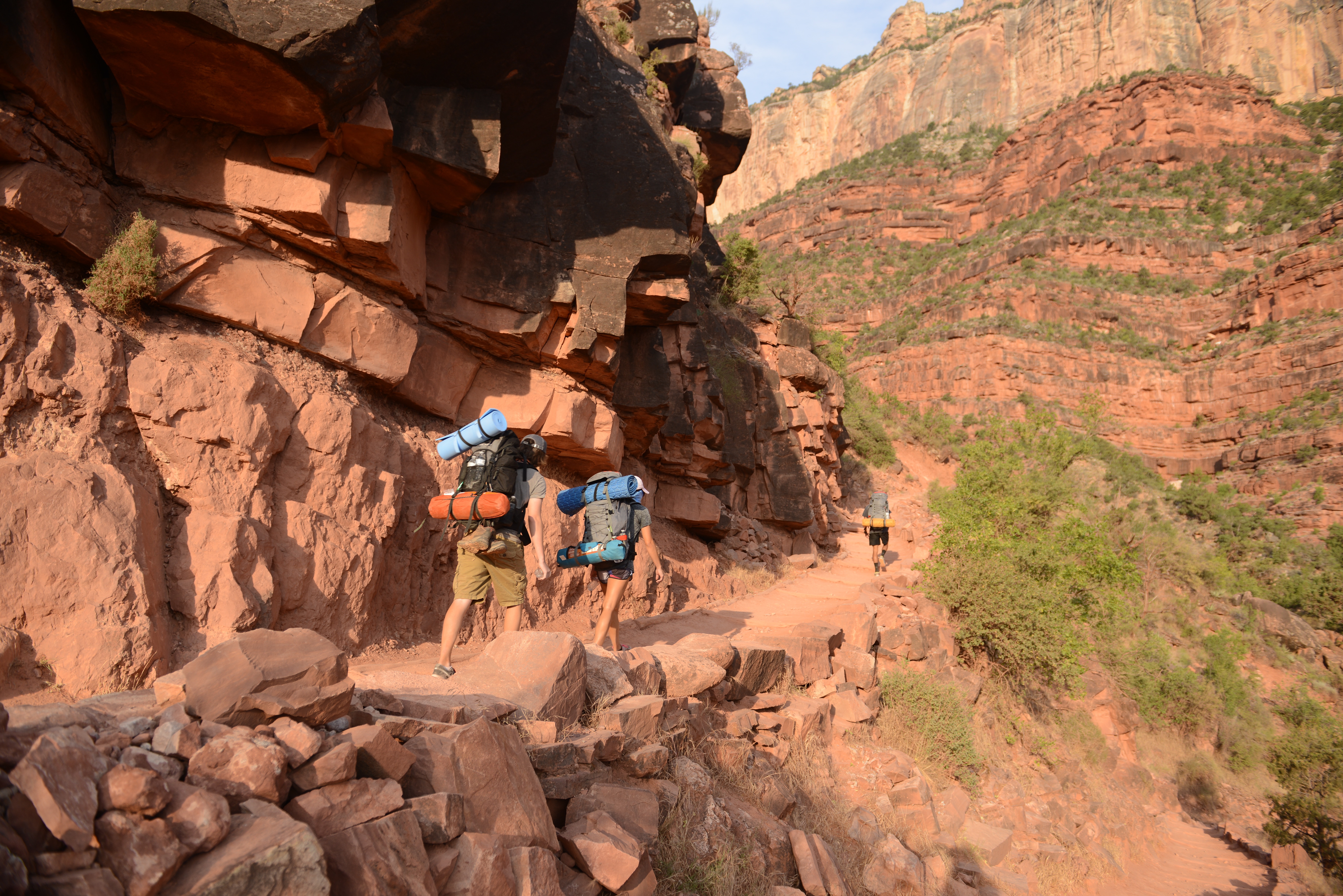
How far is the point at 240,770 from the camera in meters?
2.19

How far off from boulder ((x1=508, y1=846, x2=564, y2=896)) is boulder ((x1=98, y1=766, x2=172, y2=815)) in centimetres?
128

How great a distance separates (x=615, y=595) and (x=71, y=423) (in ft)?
13.2

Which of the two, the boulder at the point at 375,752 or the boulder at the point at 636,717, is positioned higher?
the boulder at the point at 375,752

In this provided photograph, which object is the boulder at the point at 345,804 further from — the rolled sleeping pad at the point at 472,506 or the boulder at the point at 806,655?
the boulder at the point at 806,655

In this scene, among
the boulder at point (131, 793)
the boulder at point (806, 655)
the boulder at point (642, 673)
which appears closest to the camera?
the boulder at point (131, 793)

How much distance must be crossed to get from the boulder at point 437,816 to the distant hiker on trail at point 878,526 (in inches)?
474

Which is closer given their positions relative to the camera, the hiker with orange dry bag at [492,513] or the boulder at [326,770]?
the boulder at [326,770]

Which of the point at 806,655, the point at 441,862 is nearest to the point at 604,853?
the point at 441,862

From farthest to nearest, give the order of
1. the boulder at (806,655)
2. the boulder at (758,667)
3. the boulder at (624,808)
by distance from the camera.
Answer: the boulder at (806,655), the boulder at (758,667), the boulder at (624,808)

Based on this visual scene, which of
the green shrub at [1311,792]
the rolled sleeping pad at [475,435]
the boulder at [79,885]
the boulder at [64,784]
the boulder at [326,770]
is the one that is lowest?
the green shrub at [1311,792]

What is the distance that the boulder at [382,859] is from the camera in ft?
7.07

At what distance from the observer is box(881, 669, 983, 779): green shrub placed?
812cm

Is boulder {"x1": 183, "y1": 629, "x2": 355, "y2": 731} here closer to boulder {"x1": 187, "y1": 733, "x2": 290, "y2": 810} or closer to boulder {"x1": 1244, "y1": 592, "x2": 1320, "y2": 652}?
boulder {"x1": 187, "y1": 733, "x2": 290, "y2": 810}

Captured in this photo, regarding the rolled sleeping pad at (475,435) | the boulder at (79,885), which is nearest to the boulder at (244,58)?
the rolled sleeping pad at (475,435)
